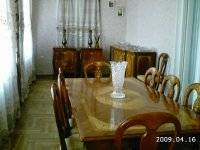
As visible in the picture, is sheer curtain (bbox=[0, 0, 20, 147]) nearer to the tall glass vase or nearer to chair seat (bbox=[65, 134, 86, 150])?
chair seat (bbox=[65, 134, 86, 150])

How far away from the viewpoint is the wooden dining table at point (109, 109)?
60.8 inches

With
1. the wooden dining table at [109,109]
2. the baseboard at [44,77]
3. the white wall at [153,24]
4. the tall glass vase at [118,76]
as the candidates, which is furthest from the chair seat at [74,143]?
the baseboard at [44,77]

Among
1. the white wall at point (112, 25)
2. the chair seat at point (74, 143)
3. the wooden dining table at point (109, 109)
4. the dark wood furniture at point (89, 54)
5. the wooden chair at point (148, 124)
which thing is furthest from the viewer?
the white wall at point (112, 25)

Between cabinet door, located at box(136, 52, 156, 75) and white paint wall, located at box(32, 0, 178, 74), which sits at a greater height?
white paint wall, located at box(32, 0, 178, 74)

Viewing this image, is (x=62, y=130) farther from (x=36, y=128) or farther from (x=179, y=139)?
(x=36, y=128)

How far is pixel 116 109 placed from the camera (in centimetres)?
195

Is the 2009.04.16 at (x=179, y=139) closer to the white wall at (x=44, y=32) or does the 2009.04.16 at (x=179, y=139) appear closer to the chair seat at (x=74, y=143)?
the chair seat at (x=74, y=143)

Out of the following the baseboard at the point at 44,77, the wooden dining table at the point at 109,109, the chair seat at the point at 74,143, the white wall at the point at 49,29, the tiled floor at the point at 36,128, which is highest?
the white wall at the point at 49,29

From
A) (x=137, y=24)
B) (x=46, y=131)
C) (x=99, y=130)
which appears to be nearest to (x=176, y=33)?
(x=137, y=24)

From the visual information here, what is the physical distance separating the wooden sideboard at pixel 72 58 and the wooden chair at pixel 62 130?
4.05m

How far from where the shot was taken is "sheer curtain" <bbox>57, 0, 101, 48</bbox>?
634cm

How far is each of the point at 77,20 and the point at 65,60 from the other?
1042 millimetres

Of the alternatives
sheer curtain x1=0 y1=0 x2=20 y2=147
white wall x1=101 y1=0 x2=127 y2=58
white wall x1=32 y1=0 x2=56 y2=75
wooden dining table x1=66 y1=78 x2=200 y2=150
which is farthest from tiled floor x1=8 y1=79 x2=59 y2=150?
white wall x1=101 y1=0 x2=127 y2=58

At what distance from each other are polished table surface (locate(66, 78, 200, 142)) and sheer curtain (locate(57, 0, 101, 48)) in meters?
3.82
